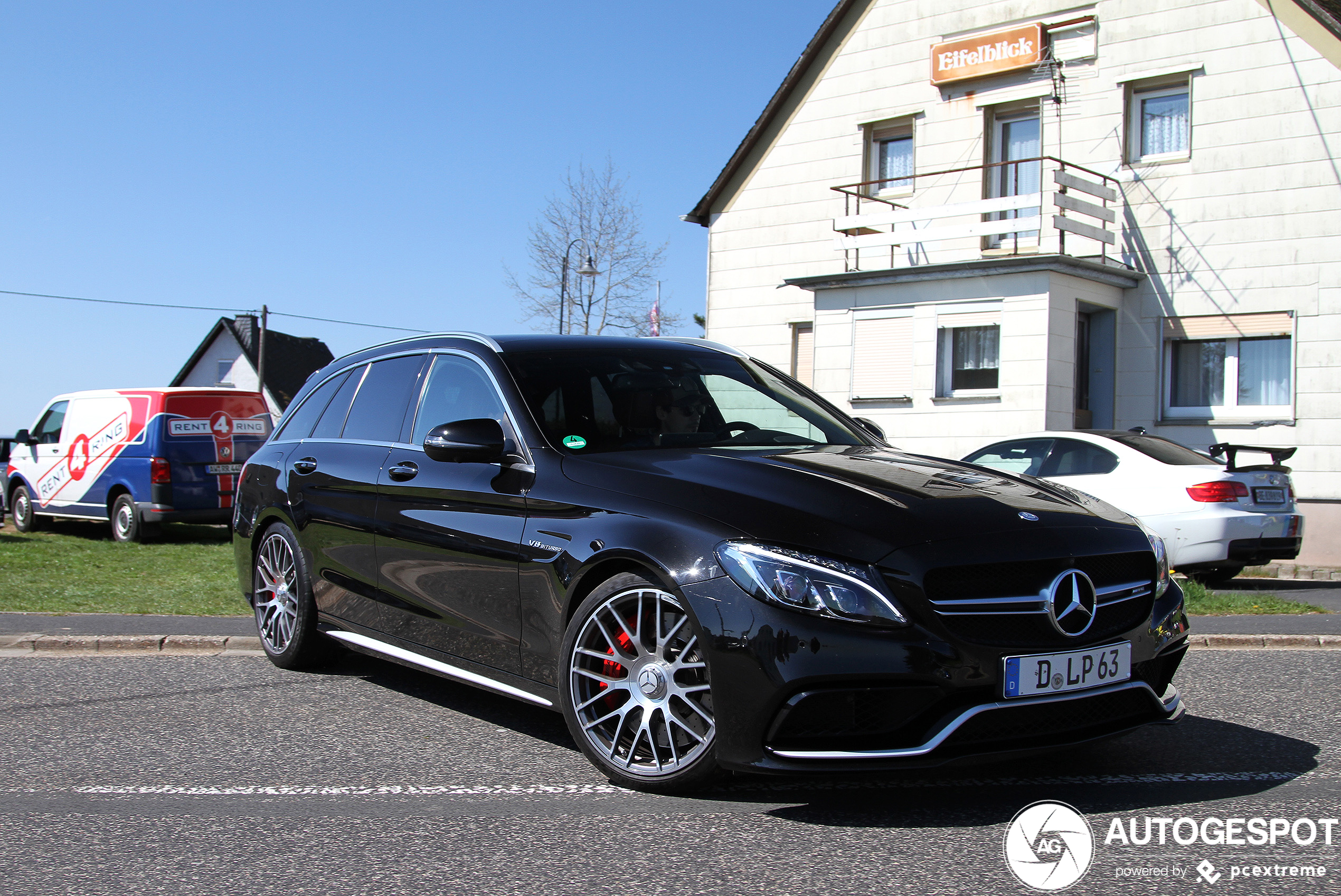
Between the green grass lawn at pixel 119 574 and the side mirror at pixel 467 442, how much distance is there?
457 cm

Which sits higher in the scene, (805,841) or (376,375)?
(376,375)

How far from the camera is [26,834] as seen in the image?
3.89 metres

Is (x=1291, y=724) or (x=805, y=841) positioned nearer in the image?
(x=805, y=841)

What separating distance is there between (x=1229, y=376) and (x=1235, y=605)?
29.4 ft

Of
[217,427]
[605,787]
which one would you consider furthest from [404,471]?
[217,427]

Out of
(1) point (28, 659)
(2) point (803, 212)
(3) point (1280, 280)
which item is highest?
(2) point (803, 212)

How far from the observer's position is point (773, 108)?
73.6 feet

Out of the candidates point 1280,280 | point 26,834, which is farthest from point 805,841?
point 1280,280

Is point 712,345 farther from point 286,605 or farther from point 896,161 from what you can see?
point 896,161

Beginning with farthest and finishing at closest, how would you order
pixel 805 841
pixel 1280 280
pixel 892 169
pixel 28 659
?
pixel 892 169
pixel 1280 280
pixel 28 659
pixel 805 841

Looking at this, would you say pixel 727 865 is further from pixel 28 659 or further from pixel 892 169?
pixel 892 169

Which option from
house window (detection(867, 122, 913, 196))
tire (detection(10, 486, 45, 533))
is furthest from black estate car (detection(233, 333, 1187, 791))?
tire (detection(10, 486, 45, 533))

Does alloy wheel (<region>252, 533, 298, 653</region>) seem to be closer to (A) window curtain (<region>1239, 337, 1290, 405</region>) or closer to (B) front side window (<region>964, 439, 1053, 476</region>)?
(B) front side window (<region>964, 439, 1053, 476</region>)

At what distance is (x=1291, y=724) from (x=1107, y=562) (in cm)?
188
